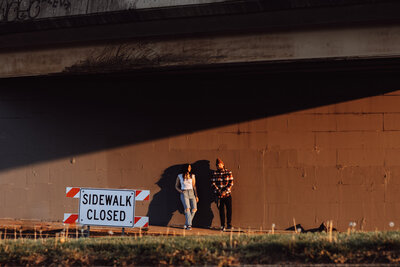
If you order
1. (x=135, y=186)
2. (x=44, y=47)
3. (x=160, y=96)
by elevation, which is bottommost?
(x=135, y=186)

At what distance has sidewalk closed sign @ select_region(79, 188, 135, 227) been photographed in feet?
27.9

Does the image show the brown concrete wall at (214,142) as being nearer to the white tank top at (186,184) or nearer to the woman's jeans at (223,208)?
the woman's jeans at (223,208)

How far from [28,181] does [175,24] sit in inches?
275

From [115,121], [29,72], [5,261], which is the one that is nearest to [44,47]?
[29,72]

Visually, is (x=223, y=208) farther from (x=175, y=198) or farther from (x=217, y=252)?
(x=217, y=252)

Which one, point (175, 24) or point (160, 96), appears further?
point (160, 96)

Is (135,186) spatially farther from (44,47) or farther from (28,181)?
(44,47)

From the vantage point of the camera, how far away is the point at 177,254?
17.3ft

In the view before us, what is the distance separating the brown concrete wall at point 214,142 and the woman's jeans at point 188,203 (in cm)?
59

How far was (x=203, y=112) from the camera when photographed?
38.6 feet

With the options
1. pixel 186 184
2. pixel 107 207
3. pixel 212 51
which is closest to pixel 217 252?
pixel 107 207

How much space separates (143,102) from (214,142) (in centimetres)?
243

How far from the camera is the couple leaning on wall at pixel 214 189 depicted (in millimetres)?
11055

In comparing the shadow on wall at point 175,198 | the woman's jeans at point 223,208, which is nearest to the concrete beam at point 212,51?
the shadow on wall at point 175,198
